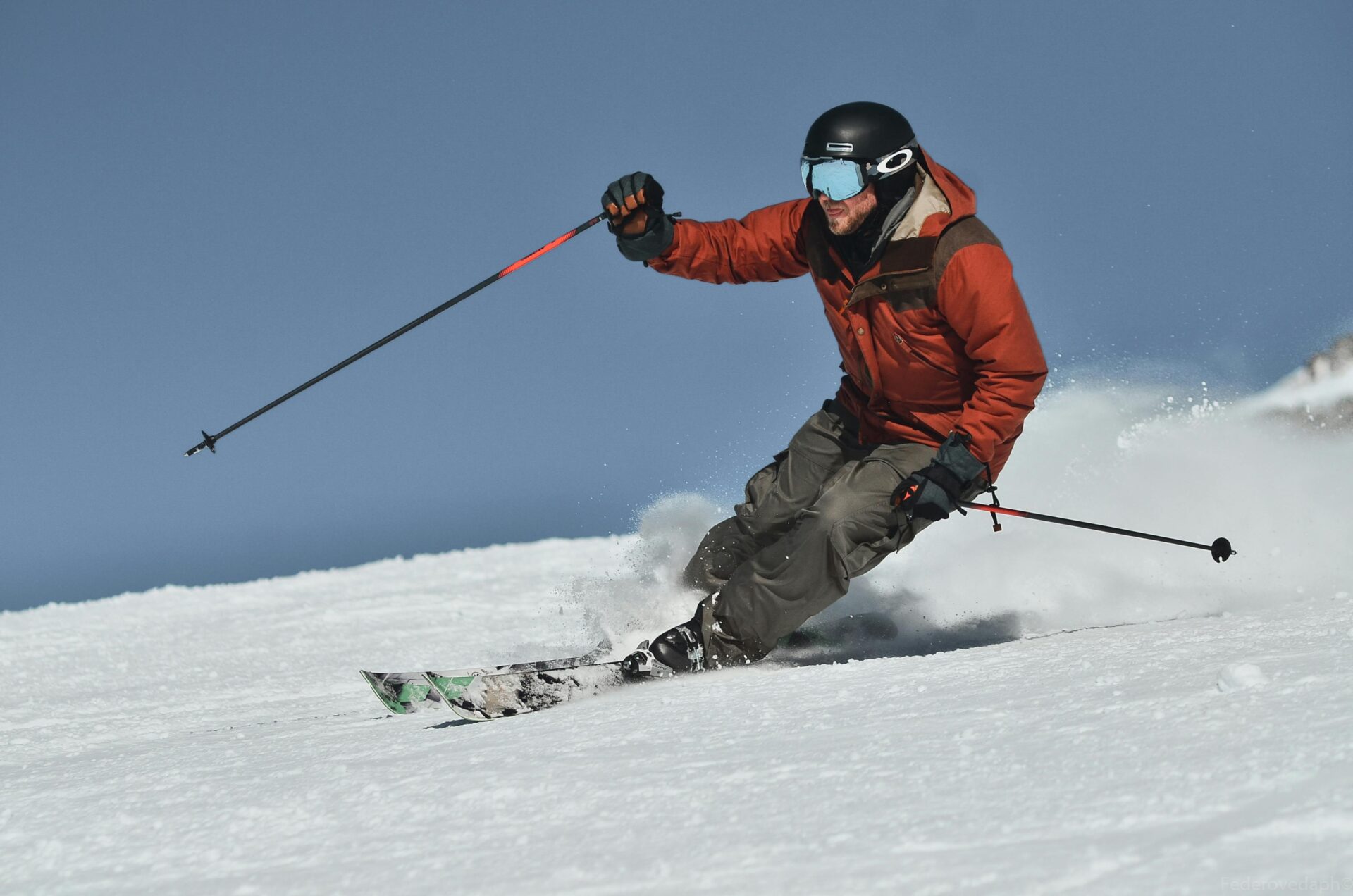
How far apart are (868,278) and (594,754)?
2.03 metres

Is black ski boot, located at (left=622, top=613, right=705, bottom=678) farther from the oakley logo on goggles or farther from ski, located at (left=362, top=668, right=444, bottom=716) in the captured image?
the oakley logo on goggles

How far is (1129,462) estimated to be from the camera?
681 cm

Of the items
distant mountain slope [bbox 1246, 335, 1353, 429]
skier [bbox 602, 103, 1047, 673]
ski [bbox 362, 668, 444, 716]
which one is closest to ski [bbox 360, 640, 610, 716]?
ski [bbox 362, 668, 444, 716]

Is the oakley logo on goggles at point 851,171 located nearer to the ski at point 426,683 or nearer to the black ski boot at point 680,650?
the black ski boot at point 680,650

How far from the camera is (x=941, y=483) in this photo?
418cm

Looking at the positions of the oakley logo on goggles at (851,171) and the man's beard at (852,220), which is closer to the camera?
the oakley logo on goggles at (851,171)

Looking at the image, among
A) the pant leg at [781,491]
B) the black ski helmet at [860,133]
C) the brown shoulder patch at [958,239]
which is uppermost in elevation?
the black ski helmet at [860,133]

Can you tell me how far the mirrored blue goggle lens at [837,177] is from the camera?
14.2 ft

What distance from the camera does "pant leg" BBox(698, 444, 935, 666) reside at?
14.3 ft

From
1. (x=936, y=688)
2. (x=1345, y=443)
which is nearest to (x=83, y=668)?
(x=936, y=688)

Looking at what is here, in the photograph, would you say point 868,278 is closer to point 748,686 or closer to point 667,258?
point 667,258

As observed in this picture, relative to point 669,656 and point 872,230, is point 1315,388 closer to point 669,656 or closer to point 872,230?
point 872,230

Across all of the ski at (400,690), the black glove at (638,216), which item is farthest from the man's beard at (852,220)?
the ski at (400,690)

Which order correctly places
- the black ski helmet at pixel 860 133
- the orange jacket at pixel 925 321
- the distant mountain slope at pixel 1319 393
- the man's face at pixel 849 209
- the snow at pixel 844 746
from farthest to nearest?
the distant mountain slope at pixel 1319 393 → the man's face at pixel 849 209 → the black ski helmet at pixel 860 133 → the orange jacket at pixel 925 321 → the snow at pixel 844 746
